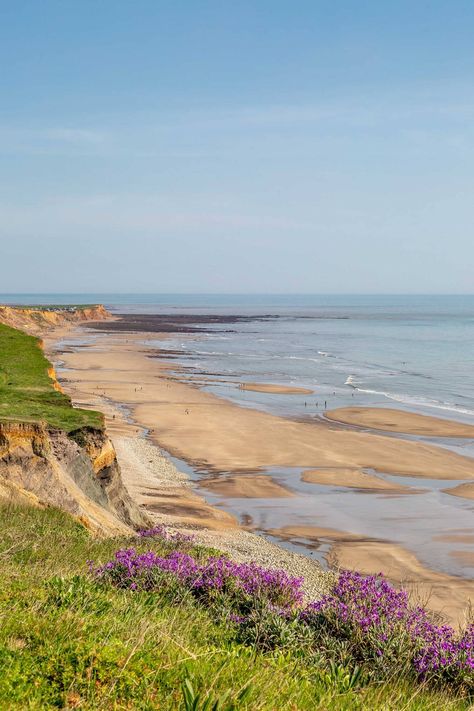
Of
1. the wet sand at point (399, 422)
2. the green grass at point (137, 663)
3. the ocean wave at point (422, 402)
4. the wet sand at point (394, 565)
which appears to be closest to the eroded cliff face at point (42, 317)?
the ocean wave at point (422, 402)

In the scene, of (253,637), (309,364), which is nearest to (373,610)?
(253,637)

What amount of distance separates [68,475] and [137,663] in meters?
12.3

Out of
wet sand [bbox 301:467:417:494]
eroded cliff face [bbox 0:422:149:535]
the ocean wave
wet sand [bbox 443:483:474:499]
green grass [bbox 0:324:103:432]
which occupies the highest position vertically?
green grass [bbox 0:324:103:432]

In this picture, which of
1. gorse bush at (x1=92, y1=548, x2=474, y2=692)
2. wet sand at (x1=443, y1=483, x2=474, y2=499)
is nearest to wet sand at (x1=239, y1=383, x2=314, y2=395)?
wet sand at (x1=443, y1=483, x2=474, y2=499)

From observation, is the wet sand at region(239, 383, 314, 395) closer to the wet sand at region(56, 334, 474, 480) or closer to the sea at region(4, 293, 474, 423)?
the sea at region(4, 293, 474, 423)

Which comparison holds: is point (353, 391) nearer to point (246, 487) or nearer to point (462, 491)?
point (462, 491)

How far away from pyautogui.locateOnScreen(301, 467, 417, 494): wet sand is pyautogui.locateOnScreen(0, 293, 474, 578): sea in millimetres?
576

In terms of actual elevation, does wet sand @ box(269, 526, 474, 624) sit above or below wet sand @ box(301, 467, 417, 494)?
above

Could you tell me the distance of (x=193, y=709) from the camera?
435 centimetres

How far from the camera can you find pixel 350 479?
28516mm

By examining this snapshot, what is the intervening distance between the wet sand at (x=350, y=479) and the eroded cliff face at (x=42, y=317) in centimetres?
7532

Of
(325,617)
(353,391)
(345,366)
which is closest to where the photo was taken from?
(325,617)

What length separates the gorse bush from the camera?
6.70 meters

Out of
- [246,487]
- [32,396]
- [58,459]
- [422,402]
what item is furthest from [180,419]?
[58,459]
